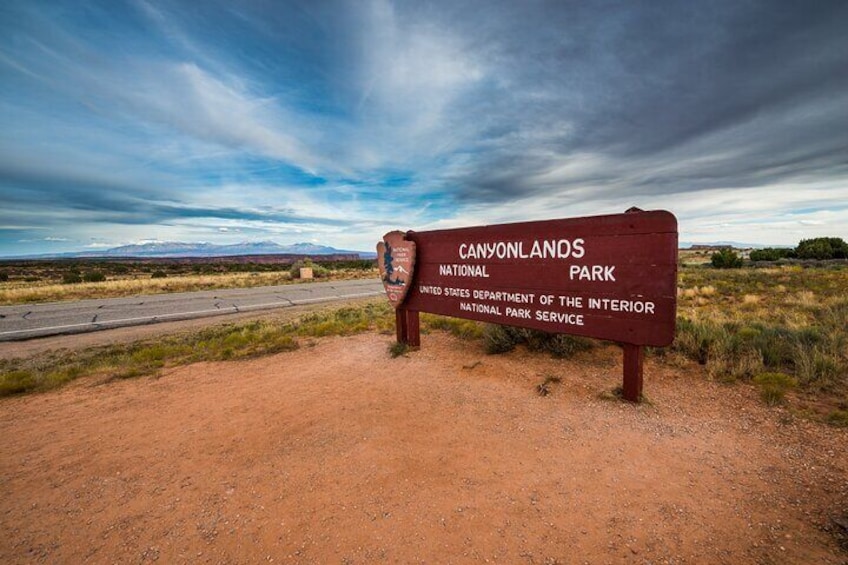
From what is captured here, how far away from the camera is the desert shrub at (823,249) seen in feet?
99.4

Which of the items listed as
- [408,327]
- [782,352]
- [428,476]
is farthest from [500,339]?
[782,352]

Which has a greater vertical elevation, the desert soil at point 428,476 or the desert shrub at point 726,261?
the desert shrub at point 726,261

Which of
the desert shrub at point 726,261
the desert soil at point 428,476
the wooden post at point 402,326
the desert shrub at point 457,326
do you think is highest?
the desert shrub at point 726,261

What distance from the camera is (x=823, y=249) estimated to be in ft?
101

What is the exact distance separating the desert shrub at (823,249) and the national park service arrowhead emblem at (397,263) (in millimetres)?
40129

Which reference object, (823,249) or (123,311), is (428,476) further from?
(823,249)

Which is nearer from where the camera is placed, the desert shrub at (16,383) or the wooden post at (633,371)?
the wooden post at (633,371)

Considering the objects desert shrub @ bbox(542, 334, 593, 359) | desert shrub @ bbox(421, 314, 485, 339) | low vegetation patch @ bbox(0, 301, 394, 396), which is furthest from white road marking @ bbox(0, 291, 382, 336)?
desert shrub @ bbox(542, 334, 593, 359)

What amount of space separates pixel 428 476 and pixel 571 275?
286 cm

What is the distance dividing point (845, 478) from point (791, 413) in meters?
1.17

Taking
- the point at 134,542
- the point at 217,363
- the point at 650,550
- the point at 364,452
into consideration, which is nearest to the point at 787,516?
the point at 650,550

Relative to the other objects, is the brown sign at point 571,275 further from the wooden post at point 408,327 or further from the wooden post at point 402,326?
the wooden post at point 402,326

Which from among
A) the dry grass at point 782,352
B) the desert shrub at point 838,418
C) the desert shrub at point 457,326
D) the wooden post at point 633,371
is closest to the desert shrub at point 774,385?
the dry grass at point 782,352

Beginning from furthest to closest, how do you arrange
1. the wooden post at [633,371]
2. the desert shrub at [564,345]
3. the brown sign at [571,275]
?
1. the desert shrub at [564,345]
2. the wooden post at [633,371]
3. the brown sign at [571,275]
